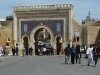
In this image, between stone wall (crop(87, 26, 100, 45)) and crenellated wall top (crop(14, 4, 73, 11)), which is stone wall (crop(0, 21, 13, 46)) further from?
stone wall (crop(87, 26, 100, 45))

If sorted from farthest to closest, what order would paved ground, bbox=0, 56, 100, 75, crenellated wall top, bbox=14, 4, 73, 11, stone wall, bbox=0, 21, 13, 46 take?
stone wall, bbox=0, 21, 13, 46 < crenellated wall top, bbox=14, 4, 73, 11 < paved ground, bbox=0, 56, 100, 75

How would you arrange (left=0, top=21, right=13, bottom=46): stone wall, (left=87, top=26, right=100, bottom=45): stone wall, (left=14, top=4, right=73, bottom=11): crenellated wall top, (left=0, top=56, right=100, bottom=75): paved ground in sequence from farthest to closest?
(left=87, top=26, right=100, bottom=45): stone wall, (left=0, top=21, right=13, bottom=46): stone wall, (left=14, top=4, right=73, bottom=11): crenellated wall top, (left=0, top=56, right=100, bottom=75): paved ground

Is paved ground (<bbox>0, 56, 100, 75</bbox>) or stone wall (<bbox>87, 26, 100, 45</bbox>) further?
stone wall (<bbox>87, 26, 100, 45</bbox>)

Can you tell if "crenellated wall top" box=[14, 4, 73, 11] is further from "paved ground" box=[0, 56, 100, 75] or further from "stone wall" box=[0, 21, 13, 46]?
"paved ground" box=[0, 56, 100, 75]

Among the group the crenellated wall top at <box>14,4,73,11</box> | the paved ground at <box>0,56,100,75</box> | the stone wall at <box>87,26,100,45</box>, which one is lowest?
the paved ground at <box>0,56,100,75</box>

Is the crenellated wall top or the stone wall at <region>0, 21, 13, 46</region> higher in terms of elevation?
the crenellated wall top

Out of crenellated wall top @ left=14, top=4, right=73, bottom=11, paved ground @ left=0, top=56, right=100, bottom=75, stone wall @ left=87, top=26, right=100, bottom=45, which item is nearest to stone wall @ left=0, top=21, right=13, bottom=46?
crenellated wall top @ left=14, top=4, right=73, bottom=11

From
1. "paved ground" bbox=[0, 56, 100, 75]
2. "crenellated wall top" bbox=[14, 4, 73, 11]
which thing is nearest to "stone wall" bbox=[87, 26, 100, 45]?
"crenellated wall top" bbox=[14, 4, 73, 11]

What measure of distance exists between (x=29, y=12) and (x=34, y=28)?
9.74 ft

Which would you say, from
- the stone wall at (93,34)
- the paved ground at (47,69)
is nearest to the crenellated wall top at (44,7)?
the stone wall at (93,34)

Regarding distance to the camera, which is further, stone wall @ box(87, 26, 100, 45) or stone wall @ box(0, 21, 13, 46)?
stone wall @ box(87, 26, 100, 45)

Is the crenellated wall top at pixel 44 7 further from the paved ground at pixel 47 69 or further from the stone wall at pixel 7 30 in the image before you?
the paved ground at pixel 47 69

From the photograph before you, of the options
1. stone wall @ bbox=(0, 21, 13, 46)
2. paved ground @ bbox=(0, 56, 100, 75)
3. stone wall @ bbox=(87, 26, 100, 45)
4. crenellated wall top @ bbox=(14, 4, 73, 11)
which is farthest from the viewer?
stone wall @ bbox=(87, 26, 100, 45)

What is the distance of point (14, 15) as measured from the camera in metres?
81.2
